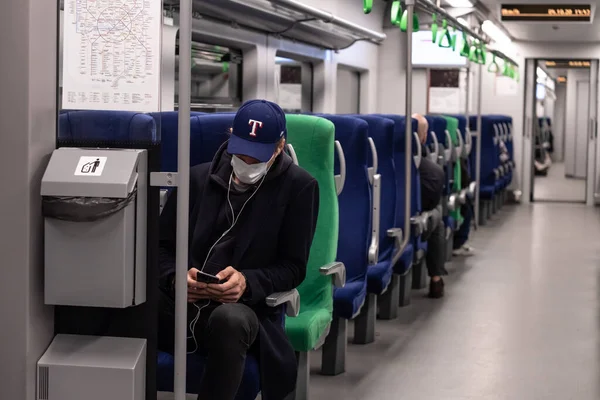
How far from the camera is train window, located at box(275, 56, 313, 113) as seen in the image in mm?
11148

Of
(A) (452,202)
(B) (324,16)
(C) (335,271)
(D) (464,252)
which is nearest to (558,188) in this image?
(D) (464,252)

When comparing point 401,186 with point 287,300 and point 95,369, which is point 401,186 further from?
point 95,369

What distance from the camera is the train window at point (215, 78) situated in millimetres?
8008

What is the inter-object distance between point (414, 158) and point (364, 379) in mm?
2059

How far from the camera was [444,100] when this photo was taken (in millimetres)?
15156

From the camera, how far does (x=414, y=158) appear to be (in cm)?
664

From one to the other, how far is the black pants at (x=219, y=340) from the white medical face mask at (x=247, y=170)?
1.47 ft

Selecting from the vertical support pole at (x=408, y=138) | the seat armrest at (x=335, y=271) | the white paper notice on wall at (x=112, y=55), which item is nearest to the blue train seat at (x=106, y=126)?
the white paper notice on wall at (x=112, y=55)

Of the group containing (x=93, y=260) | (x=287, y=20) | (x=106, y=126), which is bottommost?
(x=93, y=260)

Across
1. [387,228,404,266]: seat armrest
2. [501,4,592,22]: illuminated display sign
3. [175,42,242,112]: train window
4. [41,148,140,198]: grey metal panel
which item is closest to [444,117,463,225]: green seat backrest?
[175,42,242,112]: train window

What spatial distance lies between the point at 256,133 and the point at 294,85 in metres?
8.12

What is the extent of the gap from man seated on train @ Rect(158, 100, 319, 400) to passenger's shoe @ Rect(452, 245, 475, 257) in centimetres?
653

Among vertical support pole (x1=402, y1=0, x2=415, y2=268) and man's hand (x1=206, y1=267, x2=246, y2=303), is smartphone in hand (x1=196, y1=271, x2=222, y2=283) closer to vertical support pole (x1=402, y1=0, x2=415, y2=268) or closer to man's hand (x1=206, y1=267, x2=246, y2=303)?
man's hand (x1=206, y1=267, x2=246, y2=303)

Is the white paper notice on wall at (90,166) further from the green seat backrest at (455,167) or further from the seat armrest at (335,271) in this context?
the green seat backrest at (455,167)
